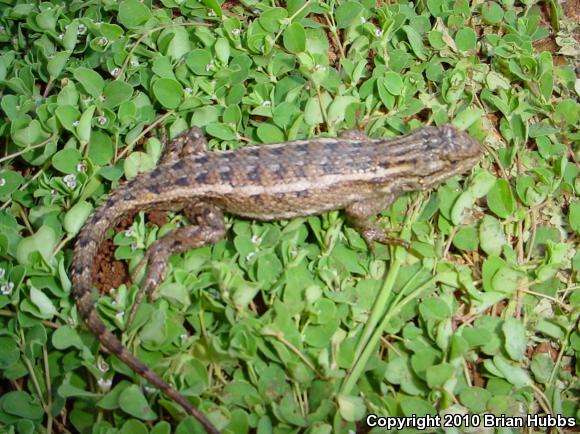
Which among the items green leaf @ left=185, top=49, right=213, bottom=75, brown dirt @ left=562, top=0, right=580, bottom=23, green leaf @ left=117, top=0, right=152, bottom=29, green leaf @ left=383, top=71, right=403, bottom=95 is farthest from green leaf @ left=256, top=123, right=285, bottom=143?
brown dirt @ left=562, top=0, right=580, bottom=23

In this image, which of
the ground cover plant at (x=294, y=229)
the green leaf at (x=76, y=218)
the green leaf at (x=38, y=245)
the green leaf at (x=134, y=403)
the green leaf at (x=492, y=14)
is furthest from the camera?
the green leaf at (x=492, y=14)

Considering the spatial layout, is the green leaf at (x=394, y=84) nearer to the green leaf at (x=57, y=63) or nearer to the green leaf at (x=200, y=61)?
the green leaf at (x=200, y=61)

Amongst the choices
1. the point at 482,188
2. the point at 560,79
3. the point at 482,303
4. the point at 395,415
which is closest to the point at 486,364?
the point at 482,303

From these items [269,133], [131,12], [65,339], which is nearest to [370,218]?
[269,133]

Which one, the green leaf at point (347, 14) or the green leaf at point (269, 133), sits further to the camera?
the green leaf at point (347, 14)

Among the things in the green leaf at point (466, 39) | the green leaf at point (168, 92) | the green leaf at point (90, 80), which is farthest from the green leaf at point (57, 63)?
the green leaf at point (466, 39)

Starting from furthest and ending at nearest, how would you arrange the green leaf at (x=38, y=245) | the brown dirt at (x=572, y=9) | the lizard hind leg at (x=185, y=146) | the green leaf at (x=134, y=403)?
1. the brown dirt at (x=572, y=9)
2. the lizard hind leg at (x=185, y=146)
3. the green leaf at (x=38, y=245)
4. the green leaf at (x=134, y=403)

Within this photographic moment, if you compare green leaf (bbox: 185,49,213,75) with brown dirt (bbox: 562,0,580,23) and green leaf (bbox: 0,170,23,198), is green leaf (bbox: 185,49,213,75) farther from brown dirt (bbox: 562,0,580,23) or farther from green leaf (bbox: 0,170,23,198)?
brown dirt (bbox: 562,0,580,23)
